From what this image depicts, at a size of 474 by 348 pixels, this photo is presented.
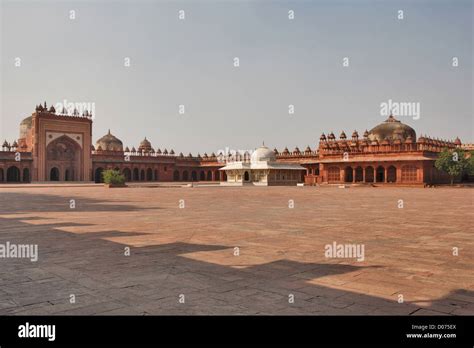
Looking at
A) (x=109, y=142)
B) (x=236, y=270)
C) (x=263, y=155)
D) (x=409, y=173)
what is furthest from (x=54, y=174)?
(x=236, y=270)

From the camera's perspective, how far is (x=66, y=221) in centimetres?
1042

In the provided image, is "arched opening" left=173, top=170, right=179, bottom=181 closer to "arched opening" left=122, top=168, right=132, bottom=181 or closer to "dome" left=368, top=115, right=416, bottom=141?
"arched opening" left=122, top=168, right=132, bottom=181

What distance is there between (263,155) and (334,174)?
31.1ft

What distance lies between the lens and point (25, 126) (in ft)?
195

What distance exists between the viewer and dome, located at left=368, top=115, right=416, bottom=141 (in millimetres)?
56875

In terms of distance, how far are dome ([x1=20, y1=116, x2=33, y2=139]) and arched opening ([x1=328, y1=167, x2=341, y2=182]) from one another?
42217mm

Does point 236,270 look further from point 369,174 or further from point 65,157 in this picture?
point 65,157

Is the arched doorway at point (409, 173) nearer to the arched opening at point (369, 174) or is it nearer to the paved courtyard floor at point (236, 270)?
the arched opening at point (369, 174)

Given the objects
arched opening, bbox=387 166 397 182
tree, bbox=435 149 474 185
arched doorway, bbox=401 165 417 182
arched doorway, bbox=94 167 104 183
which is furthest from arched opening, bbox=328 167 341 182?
arched doorway, bbox=94 167 104 183

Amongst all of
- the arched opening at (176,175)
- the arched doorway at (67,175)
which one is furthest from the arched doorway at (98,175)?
the arched opening at (176,175)

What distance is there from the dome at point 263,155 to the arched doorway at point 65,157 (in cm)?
2309
